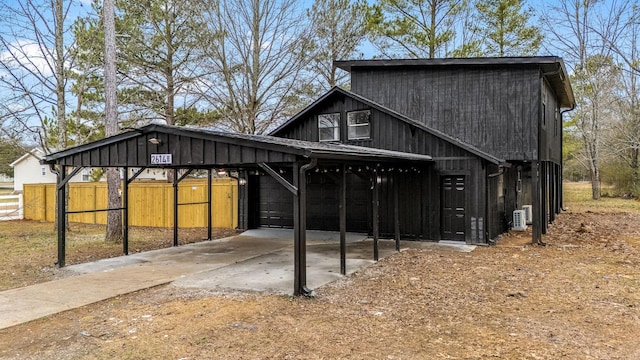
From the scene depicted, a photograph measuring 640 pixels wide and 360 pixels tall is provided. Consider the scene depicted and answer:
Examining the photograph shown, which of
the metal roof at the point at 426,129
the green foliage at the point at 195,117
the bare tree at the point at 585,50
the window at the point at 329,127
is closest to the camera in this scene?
the metal roof at the point at 426,129

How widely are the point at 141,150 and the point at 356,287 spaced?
181 inches

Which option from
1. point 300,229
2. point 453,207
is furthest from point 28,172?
point 300,229

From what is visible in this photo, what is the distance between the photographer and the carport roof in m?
6.50

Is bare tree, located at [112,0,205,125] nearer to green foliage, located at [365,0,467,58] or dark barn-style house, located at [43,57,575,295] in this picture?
dark barn-style house, located at [43,57,575,295]

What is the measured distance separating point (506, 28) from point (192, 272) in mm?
20458

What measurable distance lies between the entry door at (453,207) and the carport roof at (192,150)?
296 cm

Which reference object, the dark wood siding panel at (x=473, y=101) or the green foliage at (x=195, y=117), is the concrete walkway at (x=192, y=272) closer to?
the dark wood siding panel at (x=473, y=101)

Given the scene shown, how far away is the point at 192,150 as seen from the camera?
290 inches

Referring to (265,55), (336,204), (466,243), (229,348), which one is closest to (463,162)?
(466,243)

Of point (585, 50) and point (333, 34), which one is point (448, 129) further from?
point (585, 50)

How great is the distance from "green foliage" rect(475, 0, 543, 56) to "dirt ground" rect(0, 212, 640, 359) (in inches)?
666

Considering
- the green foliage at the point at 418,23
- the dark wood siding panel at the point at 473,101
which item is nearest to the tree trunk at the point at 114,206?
the dark wood siding panel at the point at 473,101

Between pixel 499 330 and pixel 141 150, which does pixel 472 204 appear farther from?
pixel 141 150

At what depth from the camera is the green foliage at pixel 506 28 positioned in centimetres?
2180
